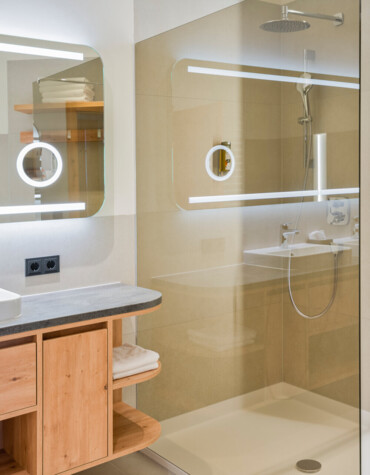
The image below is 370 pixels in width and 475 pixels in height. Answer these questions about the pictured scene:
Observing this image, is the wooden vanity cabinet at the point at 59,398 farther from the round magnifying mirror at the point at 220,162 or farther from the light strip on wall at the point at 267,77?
the light strip on wall at the point at 267,77

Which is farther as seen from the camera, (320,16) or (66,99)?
(66,99)

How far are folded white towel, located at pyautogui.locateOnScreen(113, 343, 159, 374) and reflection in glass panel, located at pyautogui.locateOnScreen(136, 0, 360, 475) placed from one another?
0.25 metres

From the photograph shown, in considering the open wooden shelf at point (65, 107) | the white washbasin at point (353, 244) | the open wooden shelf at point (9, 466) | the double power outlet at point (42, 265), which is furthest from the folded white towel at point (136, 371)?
the open wooden shelf at point (65, 107)

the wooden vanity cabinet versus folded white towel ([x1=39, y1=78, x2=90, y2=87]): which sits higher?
folded white towel ([x1=39, y1=78, x2=90, y2=87])

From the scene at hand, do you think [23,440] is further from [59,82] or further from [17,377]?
[59,82]

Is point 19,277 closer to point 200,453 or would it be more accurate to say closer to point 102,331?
point 102,331

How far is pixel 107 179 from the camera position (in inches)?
118

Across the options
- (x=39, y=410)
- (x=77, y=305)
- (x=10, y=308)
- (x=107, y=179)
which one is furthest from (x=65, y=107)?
(x=39, y=410)

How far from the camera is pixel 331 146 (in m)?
2.11

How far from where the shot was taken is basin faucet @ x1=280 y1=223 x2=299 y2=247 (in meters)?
2.25

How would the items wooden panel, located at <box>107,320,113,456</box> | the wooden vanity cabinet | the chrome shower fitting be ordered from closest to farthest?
the chrome shower fitting, the wooden vanity cabinet, wooden panel, located at <box>107,320,113,456</box>

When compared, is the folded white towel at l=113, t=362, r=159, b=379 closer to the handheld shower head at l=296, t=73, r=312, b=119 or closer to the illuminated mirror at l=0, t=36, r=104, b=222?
the illuminated mirror at l=0, t=36, r=104, b=222

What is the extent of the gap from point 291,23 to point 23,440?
6.49 feet

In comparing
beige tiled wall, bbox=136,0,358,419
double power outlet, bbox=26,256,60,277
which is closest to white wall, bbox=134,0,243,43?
beige tiled wall, bbox=136,0,358,419
